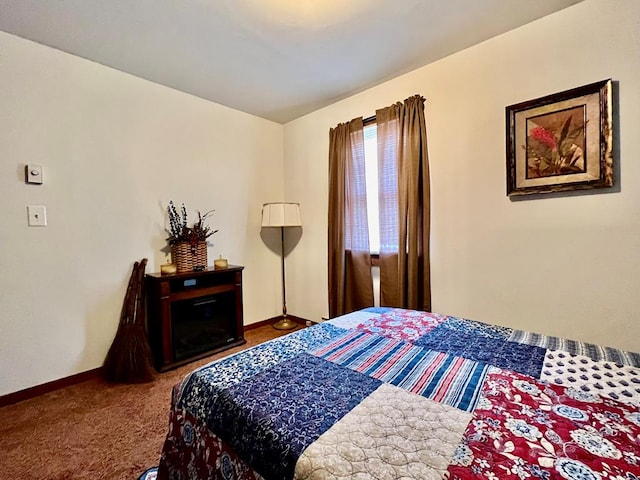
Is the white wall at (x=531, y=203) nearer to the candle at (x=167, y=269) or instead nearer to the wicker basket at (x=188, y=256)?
the wicker basket at (x=188, y=256)

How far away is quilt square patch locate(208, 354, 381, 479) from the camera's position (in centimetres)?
71

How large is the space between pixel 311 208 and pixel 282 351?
2.33 metres

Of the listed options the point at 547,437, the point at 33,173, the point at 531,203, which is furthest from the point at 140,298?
the point at 531,203

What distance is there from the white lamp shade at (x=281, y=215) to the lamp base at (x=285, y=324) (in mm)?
1167

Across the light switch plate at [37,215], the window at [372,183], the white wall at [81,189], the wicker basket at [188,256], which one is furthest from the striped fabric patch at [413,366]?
the light switch plate at [37,215]

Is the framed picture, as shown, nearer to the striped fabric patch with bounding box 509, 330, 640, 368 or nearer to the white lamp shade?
the striped fabric patch with bounding box 509, 330, 640, 368

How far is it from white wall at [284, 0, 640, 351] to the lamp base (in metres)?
1.70

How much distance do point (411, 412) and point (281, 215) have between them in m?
2.61

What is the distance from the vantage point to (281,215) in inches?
126

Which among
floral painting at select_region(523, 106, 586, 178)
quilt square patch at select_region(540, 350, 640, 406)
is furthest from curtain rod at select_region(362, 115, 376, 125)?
quilt square patch at select_region(540, 350, 640, 406)

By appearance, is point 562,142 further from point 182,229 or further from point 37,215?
point 37,215

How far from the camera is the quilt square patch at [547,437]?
59 cm

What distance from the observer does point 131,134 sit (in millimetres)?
2502

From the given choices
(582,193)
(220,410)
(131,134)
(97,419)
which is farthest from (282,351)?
(131,134)
